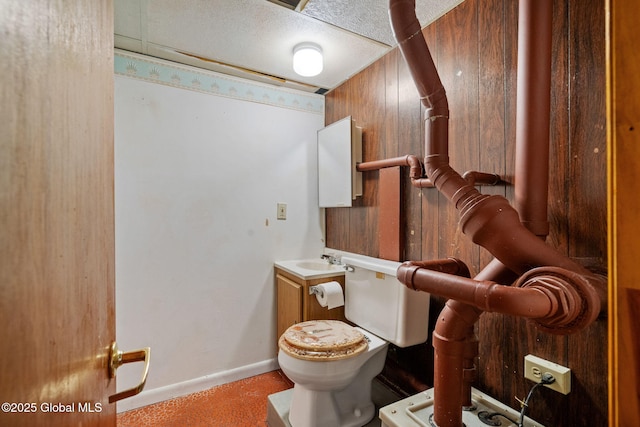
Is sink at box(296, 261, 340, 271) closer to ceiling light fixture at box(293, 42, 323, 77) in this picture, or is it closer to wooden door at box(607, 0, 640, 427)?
ceiling light fixture at box(293, 42, 323, 77)

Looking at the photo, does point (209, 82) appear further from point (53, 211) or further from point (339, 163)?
point (53, 211)

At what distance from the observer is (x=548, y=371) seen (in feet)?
3.45

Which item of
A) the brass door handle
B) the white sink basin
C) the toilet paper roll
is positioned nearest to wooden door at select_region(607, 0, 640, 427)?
the brass door handle

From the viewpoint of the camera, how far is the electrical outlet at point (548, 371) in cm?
101

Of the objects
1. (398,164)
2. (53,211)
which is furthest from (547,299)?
(398,164)

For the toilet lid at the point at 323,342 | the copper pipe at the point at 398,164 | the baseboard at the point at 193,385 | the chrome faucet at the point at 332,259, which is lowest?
the baseboard at the point at 193,385

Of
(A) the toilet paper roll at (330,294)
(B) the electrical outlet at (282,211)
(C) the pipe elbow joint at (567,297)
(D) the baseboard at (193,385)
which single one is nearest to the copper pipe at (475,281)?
(C) the pipe elbow joint at (567,297)

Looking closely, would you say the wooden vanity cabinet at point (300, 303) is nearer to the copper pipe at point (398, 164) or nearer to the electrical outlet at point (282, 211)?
the electrical outlet at point (282, 211)

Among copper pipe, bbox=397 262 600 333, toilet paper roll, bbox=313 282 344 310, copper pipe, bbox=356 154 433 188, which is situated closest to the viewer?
copper pipe, bbox=397 262 600 333

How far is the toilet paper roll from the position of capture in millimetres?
1760

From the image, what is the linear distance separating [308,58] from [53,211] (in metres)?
1.68

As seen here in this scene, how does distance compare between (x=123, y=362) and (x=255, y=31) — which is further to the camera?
(x=255, y=31)

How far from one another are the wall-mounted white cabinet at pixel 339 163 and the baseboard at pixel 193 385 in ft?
4.14

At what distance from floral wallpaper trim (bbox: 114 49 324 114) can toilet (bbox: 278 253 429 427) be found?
1375 millimetres
